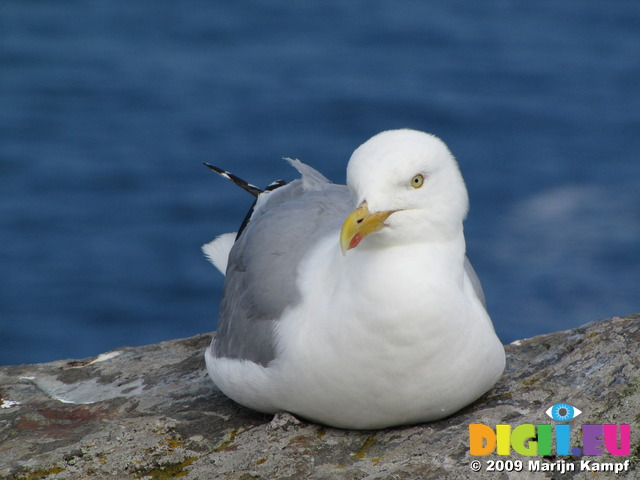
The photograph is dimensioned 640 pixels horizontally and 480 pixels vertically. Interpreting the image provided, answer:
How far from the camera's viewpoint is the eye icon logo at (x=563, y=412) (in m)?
3.67

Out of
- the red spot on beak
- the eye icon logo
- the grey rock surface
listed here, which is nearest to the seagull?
the red spot on beak

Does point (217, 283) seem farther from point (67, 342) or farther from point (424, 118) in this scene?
point (424, 118)

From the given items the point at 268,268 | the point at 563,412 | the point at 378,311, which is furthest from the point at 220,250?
the point at 563,412

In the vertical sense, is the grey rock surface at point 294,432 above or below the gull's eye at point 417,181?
below

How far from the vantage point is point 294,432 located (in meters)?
3.90

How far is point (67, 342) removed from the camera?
8.75 metres

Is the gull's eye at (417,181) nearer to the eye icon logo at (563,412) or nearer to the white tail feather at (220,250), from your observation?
the eye icon logo at (563,412)

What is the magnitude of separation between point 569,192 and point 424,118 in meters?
1.63

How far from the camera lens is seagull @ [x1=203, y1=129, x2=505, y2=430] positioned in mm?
3486

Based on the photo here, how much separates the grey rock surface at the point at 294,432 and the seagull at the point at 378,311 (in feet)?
0.34

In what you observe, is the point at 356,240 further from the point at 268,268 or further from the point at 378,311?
the point at 268,268

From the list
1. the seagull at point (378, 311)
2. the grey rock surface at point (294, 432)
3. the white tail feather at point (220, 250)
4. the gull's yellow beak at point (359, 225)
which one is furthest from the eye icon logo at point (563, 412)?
the white tail feather at point (220, 250)

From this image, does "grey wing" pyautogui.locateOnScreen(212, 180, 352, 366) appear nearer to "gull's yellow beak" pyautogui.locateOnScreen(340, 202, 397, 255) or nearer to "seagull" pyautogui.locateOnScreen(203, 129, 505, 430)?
"seagull" pyautogui.locateOnScreen(203, 129, 505, 430)

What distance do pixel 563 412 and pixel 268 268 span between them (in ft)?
4.16
